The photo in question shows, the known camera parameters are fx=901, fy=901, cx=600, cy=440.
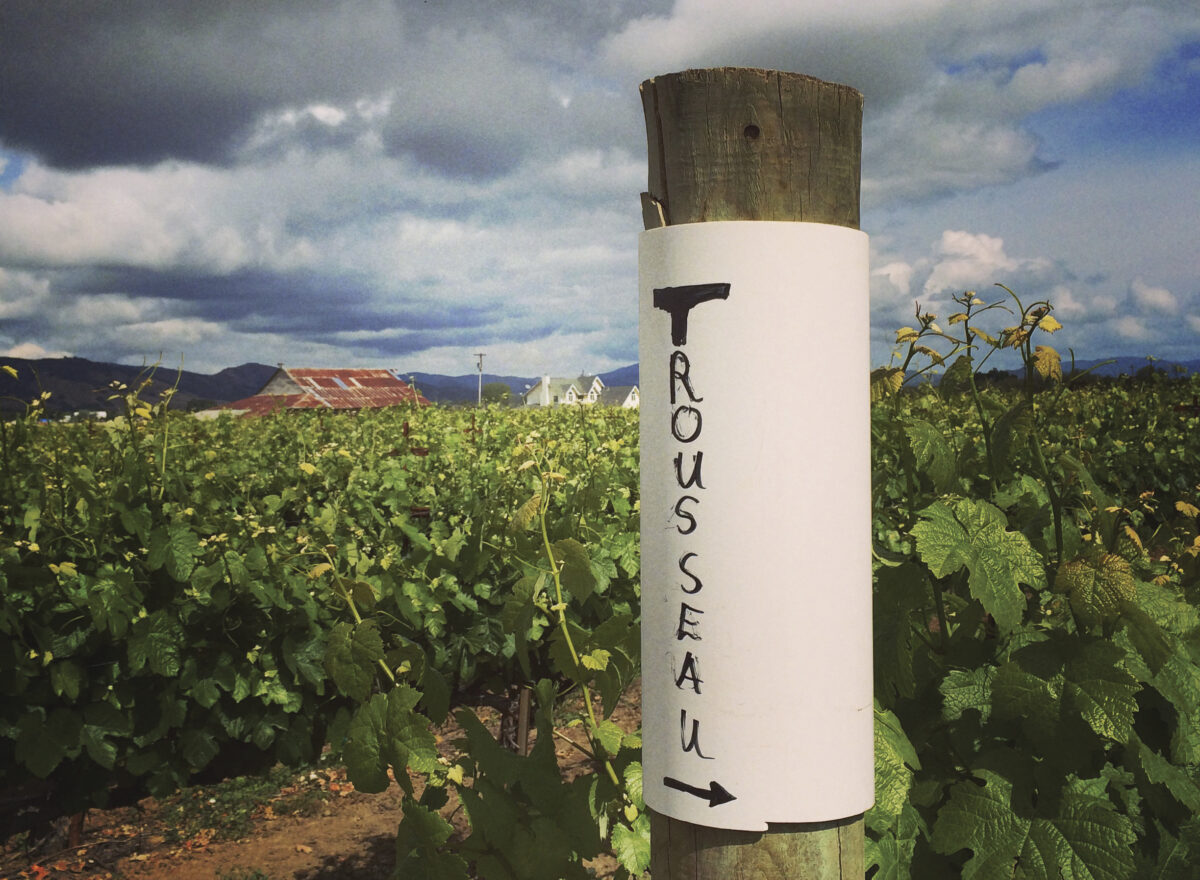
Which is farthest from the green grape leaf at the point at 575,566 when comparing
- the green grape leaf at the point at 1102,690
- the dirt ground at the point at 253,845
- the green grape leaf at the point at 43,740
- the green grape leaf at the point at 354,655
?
the green grape leaf at the point at 43,740

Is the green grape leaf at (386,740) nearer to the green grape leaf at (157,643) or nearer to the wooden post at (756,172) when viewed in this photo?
the wooden post at (756,172)

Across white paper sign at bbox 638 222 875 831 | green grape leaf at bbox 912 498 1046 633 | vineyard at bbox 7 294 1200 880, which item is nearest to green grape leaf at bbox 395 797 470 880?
vineyard at bbox 7 294 1200 880

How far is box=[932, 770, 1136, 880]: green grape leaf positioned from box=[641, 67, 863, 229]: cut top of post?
1.06 m

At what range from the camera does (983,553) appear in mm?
1554

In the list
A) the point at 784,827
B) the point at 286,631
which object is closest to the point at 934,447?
the point at 784,827

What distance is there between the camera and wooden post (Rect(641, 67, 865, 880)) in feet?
3.75

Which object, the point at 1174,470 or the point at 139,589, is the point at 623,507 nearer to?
the point at 139,589

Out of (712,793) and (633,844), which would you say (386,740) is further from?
(712,793)

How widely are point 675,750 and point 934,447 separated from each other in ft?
2.90

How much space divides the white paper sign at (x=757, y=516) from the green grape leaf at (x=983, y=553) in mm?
427

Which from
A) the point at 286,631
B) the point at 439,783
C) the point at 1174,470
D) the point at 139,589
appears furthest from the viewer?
the point at 1174,470

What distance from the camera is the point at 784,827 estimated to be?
1144 millimetres

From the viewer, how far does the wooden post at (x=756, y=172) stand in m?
1.14

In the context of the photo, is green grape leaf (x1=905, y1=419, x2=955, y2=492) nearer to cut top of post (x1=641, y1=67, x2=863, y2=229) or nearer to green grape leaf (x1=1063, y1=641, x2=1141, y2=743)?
green grape leaf (x1=1063, y1=641, x2=1141, y2=743)
